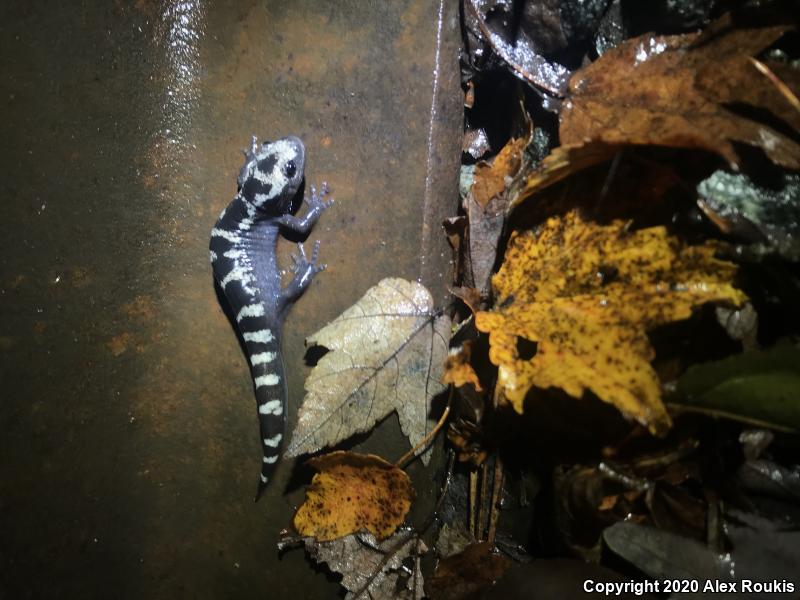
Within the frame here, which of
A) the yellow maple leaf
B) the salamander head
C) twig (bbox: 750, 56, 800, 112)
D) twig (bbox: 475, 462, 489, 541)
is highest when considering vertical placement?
the salamander head

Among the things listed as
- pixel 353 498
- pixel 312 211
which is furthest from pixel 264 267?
pixel 353 498

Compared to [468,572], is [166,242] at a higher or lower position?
higher

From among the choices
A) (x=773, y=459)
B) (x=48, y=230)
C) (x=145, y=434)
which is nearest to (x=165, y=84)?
(x=48, y=230)

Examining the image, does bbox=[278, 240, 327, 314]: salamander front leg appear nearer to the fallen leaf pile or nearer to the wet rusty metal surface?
the wet rusty metal surface

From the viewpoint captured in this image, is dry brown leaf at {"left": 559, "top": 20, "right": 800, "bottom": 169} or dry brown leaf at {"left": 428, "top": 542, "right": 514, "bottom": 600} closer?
dry brown leaf at {"left": 559, "top": 20, "right": 800, "bottom": 169}

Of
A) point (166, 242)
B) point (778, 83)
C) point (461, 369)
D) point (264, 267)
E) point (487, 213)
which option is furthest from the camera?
point (264, 267)

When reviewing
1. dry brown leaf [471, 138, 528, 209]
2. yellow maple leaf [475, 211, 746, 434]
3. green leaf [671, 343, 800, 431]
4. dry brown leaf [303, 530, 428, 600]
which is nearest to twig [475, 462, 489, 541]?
dry brown leaf [303, 530, 428, 600]

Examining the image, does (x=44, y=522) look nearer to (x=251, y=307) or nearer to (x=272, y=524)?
(x=272, y=524)

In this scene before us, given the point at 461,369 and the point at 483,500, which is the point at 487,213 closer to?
the point at 461,369
